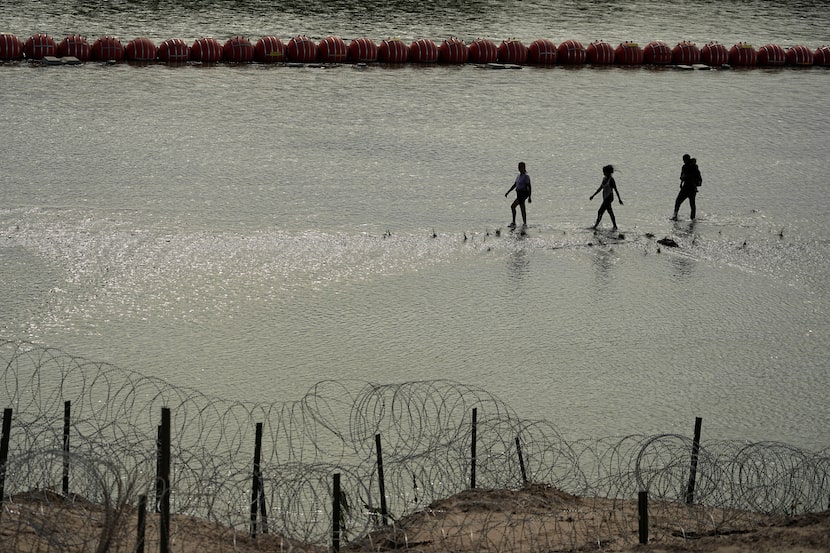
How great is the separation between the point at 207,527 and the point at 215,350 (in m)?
5.99

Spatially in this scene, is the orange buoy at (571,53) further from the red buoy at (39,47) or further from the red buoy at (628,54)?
the red buoy at (39,47)

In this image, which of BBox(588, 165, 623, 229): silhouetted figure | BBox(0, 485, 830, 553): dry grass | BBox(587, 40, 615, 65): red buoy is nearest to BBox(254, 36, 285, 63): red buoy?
BBox(587, 40, 615, 65): red buoy

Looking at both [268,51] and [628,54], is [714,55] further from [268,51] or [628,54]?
[268,51]

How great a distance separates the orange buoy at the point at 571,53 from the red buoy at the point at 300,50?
31.4 feet

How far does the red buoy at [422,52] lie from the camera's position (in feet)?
135

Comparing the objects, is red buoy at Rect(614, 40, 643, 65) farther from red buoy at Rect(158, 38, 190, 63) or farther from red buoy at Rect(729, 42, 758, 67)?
red buoy at Rect(158, 38, 190, 63)

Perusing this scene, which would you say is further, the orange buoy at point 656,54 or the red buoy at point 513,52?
the orange buoy at point 656,54

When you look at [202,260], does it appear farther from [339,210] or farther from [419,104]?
[419,104]

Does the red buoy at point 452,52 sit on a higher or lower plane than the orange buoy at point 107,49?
higher

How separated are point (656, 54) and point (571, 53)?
350 cm

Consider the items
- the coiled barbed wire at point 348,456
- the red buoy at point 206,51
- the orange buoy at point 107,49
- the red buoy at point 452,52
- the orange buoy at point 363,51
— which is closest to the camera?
the coiled barbed wire at point 348,456

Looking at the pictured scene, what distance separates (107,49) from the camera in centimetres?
3909

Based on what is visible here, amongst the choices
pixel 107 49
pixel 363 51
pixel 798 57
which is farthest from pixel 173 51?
pixel 798 57

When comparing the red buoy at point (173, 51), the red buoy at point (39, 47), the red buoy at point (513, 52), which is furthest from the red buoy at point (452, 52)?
the red buoy at point (39, 47)
